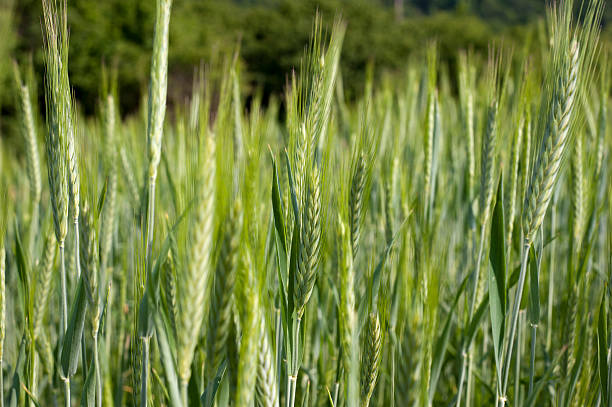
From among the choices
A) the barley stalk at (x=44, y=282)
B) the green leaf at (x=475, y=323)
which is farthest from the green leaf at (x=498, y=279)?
the barley stalk at (x=44, y=282)

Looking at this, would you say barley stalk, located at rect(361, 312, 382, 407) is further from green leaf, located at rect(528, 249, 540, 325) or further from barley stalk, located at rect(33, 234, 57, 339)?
barley stalk, located at rect(33, 234, 57, 339)

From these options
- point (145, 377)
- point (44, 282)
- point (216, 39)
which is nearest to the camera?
point (145, 377)

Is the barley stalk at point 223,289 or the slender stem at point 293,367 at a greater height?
the barley stalk at point 223,289

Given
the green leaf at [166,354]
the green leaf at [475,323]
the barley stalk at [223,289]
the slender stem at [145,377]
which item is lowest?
the green leaf at [475,323]

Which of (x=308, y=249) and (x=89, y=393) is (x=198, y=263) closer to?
(x=308, y=249)

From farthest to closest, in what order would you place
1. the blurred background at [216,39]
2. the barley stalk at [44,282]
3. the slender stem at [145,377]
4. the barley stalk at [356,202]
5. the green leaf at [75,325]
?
the blurred background at [216,39], the barley stalk at [44,282], the barley stalk at [356,202], the green leaf at [75,325], the slender stem at [145,377]

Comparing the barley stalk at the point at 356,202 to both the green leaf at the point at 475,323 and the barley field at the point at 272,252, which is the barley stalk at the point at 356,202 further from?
the green leaf at the point at 475,323

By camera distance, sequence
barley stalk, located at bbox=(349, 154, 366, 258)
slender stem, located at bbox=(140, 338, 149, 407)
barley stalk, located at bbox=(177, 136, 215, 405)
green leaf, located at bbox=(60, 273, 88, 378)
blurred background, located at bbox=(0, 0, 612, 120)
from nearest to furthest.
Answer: barley stalk, located at bbox=(177, 136, 215, 405) → slender stem, located at bbox=(140, 338, 149, 407) → green leaf, located at bbox=(60, 273, 88, 378) → barley stalk, located at bbox=(349, 154, 366, 258) → blurred background, located at bbox=(0, 0, 612, 120)

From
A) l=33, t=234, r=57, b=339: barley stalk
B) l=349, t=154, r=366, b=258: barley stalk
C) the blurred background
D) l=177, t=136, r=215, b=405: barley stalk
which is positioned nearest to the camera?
l=177, t=136, r=215, b=405: barley stalk

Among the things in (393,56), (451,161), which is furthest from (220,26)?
(451,161)

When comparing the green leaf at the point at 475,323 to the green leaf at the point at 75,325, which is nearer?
the green leaf at the point at 75,325

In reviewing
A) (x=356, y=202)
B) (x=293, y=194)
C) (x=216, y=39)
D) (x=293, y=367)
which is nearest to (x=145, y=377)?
(x=293, y=367)

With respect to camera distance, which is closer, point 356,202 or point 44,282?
point 356,202

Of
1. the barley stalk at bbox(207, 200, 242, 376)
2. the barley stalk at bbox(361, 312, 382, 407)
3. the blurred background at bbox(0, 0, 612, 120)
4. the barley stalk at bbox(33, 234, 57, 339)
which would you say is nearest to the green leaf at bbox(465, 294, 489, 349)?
the barley stalk at bbox(361, 312, 382, 407)
